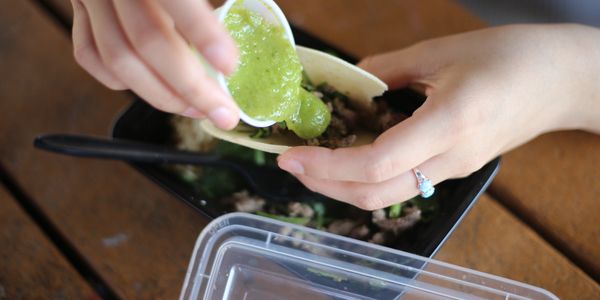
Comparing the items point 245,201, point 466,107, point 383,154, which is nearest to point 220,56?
point 383,154

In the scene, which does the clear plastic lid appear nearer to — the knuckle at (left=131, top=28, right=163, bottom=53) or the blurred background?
the knuckle at (left=131, top=28, right=163, bottom=53)

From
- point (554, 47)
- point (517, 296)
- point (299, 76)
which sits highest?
point (554, 47)

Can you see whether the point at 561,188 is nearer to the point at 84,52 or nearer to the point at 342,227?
the point at 342,227

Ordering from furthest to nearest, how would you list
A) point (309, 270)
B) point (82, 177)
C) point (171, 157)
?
point (82, 177)
point (171, 157)
point (309, 270)

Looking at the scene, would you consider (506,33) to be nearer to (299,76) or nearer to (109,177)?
(299,76)

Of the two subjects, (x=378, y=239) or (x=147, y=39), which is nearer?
(x=147, y=39)

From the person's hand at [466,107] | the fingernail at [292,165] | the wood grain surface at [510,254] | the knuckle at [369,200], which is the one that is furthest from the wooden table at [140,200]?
the fingernail at [292,165]

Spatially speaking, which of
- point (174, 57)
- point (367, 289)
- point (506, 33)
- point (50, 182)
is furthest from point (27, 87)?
point (506, 33)

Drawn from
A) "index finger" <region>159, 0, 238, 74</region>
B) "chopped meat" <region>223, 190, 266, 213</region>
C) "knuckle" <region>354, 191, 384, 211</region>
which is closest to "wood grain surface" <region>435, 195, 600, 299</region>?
"knuckle" <region>354, 191, 384, 211</region>
